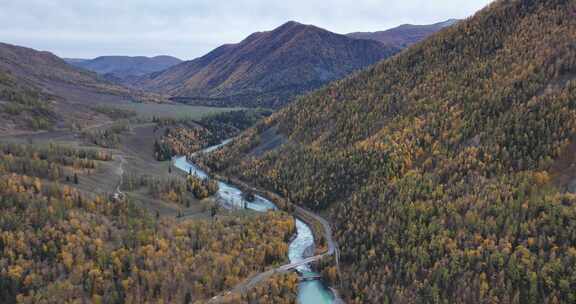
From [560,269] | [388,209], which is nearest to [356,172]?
[388,209]

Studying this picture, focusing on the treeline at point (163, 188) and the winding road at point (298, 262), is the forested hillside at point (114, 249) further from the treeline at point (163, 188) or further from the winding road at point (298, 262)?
the treeline at point (163, 188)

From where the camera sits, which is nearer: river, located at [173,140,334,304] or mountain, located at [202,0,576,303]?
mountain, located at [202,0,576,303]

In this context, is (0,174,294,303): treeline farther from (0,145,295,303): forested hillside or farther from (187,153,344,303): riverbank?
(187,153,344,303): riverbank

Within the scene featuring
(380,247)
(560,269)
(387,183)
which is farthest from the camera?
(387,183)

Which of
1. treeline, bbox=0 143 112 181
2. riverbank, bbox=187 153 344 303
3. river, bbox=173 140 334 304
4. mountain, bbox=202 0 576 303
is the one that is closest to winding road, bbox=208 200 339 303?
riverbank, bbox=187 153 344 303

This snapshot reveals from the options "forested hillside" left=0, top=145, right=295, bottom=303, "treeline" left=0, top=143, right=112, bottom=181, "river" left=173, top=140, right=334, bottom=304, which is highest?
"treeline" left=0, top=143, right=112, bottom=181

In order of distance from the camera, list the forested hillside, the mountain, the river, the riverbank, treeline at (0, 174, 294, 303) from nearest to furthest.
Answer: the mountain < treeline at (0, 174, 294, 303) < the forested hillside < the river < the riverbank

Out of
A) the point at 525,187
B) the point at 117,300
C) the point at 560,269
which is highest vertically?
the point at 525,187

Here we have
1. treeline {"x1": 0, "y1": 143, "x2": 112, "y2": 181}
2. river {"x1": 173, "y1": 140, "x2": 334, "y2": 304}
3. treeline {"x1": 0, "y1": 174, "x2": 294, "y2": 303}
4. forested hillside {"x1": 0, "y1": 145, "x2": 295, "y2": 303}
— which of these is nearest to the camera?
treeline {"x1": 0, "y1": 174, "x2": 294, "y2": 303}

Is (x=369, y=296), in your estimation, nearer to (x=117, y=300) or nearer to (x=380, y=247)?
(x=380, y=247)
